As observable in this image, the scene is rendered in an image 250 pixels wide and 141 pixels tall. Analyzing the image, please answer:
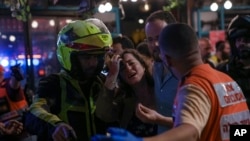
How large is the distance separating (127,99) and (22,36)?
7915mm

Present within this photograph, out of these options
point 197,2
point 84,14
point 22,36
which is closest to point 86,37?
point 84,14

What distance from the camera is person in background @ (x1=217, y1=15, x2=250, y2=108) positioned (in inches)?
154

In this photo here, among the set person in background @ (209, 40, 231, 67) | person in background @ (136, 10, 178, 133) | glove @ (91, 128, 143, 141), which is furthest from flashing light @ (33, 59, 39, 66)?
glove @ (91, 128, 143, 141)

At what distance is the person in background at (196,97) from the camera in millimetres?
2098

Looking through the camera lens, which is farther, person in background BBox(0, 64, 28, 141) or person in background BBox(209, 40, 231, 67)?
person in background BBox(209, 40, 231, 67)

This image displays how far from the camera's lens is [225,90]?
229 centimetres

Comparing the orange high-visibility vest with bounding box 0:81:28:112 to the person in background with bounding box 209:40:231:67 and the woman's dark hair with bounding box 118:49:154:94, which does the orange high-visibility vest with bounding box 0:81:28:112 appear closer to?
the woman's dark hair with bounding box 118:49:154:94

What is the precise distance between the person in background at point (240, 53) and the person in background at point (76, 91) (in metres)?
1.26

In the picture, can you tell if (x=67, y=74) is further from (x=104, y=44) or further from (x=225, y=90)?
(x=225, y=90)

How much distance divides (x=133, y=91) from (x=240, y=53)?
1112 millimetres

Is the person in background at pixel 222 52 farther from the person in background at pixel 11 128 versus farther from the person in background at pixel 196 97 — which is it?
the person in background at pixel 196 97

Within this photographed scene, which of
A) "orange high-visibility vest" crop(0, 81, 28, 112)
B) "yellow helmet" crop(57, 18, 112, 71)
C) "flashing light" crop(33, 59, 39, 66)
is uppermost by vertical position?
Result: "yellow helmet" crop(57, 18, 112, 71)

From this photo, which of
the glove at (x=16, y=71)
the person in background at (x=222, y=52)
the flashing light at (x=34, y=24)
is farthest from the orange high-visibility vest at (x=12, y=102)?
the flashing light at (x=34, y=24)

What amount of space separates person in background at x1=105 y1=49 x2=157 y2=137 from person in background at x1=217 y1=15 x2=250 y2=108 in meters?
0.86
